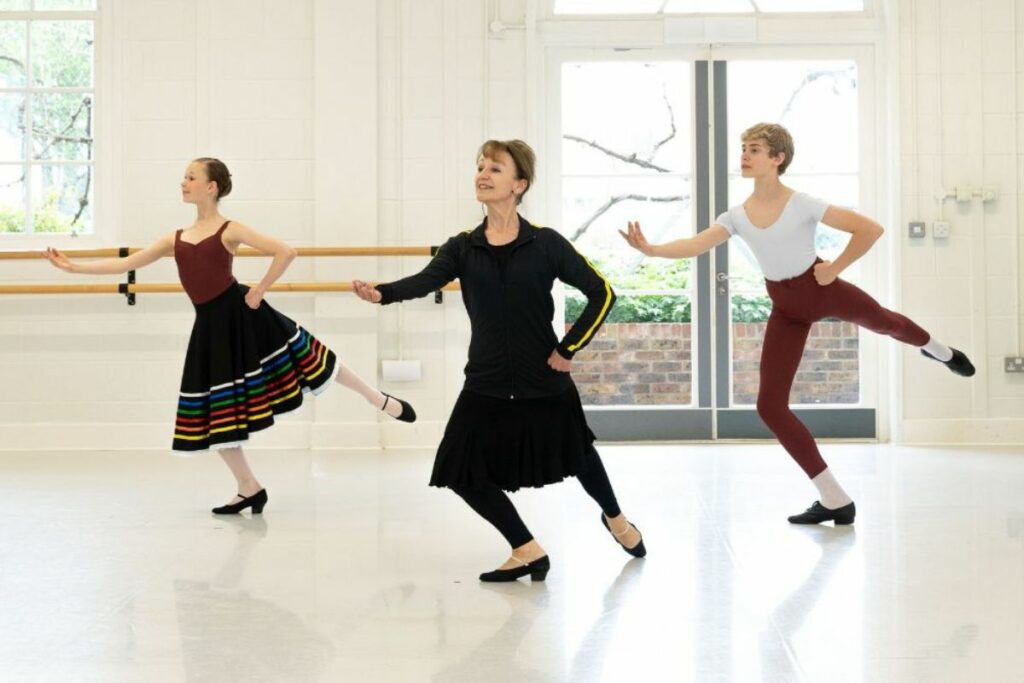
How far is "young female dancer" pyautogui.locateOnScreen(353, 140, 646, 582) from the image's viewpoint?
10.2ft

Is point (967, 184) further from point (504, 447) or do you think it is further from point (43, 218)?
point (43, 218)

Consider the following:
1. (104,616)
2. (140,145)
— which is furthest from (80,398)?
(104,616)

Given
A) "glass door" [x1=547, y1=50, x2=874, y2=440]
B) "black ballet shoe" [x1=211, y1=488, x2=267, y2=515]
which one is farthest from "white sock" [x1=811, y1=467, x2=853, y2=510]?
"glass door" [x1=547, y1=50, x2=874, y2=440]

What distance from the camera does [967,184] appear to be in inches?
250

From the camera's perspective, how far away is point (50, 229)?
6469 millimetres

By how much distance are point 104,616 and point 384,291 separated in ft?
3.30

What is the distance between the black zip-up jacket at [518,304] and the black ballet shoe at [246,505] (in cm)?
143

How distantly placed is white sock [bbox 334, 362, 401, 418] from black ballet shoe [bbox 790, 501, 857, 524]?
1.47 metres

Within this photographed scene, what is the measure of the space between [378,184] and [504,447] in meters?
3.45

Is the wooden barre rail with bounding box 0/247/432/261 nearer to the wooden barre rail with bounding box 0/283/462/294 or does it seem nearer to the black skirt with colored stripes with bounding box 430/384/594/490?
the wooden barre rail with bounding box 0/283/462/294

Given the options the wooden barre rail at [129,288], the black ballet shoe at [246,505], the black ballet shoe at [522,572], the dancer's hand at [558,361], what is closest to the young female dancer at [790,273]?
the dancer's hand at [558,361]

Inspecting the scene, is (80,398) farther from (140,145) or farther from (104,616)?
(104,616)

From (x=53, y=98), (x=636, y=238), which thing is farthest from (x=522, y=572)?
(x=53, y=98)

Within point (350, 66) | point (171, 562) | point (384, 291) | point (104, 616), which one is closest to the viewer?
point (104, 616)
